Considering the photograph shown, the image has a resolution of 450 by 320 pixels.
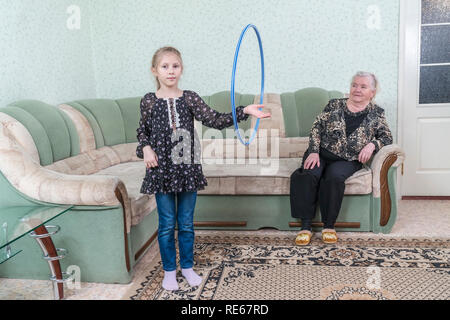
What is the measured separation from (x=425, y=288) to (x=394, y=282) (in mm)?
133

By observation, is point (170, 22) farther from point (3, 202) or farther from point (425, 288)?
point (425, 288)

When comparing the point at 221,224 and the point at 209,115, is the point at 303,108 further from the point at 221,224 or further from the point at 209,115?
the point at 209,115

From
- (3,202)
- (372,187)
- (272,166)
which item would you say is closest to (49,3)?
(3,202)

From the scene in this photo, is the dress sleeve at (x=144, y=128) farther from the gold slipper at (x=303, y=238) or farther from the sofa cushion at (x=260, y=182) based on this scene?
the gold slipper at (x=303, y=238)

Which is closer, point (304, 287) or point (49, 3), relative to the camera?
point (304, 287)

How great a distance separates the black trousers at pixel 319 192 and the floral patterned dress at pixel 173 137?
0.84 meters

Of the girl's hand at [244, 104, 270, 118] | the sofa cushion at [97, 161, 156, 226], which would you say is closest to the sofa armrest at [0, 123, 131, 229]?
the sofa cushion at [97, 161, 156, 226]

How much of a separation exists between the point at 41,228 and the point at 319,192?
1575mm

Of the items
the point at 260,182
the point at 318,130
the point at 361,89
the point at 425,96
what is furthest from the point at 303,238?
the point at 425,96

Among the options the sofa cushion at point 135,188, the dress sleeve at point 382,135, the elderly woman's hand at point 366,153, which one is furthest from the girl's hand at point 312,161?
the sofa cushion at point 135,188

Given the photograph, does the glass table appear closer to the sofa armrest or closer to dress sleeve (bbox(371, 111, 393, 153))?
the sofa armrest

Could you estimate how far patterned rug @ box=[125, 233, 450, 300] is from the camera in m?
1.94

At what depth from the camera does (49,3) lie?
3.06 meters

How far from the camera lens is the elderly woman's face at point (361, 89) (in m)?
2.64
